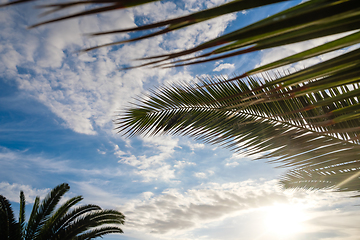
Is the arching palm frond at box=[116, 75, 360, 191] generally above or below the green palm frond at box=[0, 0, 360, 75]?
above

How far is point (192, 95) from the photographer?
2.84 meters

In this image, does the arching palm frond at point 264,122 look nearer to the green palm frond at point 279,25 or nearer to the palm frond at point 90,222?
the green palm frond at point 279,25

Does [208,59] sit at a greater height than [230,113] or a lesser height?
lesser

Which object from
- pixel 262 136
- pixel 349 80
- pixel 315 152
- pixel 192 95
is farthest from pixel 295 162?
pixel 349 80

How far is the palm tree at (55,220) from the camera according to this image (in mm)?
8383

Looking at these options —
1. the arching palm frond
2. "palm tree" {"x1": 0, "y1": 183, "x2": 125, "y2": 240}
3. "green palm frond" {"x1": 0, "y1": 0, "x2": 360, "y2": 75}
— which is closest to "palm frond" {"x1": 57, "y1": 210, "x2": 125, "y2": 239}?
"palm tree" {"x1": 0, "y1": 183, "x2": 125, "y2": 240}

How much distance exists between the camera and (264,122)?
241 centimetres

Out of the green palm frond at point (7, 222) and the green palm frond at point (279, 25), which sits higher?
the green palm frond at point (7, 222)

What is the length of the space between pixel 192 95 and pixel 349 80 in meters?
2.17

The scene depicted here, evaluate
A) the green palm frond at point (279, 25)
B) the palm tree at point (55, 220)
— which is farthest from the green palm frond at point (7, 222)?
the green palm frond at point (279, 25)

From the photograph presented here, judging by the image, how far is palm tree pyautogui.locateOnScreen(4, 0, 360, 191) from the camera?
21.3 inches

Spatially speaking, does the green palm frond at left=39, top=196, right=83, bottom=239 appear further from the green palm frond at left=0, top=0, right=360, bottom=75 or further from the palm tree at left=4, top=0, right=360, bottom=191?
the green palm frond at left=0, top=0, right=360, bottom=75

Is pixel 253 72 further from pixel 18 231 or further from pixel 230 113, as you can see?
pixel 18 231

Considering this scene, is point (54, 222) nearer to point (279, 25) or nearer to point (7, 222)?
point (7, 222)
